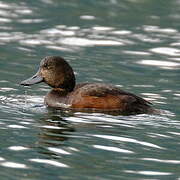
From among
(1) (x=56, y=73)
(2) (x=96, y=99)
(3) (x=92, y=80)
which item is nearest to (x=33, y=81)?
(1) (x=56, y=73)

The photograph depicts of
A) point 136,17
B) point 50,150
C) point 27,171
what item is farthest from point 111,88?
point 136,17

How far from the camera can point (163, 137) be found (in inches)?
408

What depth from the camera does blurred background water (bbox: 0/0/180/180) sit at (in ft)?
29.9

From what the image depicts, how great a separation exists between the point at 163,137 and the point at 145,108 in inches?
47.8

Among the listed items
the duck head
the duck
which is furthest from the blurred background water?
the duck head

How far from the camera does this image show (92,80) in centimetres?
1403

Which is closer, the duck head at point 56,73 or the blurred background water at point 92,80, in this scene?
the blurred background water at point 92,80

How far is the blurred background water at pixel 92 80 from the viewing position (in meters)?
9.12

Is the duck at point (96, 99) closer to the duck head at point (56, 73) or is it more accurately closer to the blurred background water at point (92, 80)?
the duck head at point (56, 73)

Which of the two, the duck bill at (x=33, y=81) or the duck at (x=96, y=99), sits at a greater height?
the duck bill at (x=33, y=81)

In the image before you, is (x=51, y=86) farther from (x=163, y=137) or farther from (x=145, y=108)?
(x=163, y=137)

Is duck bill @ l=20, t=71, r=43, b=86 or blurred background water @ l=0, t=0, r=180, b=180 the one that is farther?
duck bill @ l=20, t=71, r=43, b=86

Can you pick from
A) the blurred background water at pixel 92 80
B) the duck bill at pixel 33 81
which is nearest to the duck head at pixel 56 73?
the duck bill at pixel 33 81

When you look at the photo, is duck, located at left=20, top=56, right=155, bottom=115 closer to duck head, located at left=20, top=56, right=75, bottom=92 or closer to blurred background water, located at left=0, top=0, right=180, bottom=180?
duck head, located at left=20, top=56, right=75, bottom=92
